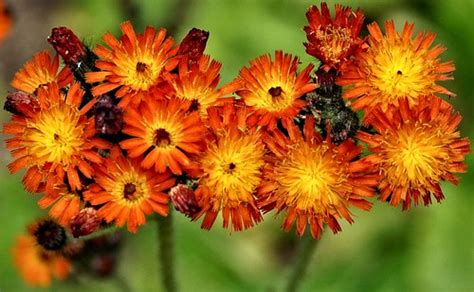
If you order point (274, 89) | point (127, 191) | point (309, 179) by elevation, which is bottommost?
point (127, 191)

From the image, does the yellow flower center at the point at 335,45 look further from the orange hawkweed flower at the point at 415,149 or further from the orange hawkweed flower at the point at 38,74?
the orange hawkweed flower at the point at 38,74

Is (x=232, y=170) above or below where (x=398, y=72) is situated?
below

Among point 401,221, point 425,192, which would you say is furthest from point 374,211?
point 425,192

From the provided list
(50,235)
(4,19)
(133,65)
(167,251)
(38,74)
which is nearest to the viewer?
(133,65)

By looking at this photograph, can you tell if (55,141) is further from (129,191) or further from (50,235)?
(50,235)

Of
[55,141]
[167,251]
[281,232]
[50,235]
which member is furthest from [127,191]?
[281,232]

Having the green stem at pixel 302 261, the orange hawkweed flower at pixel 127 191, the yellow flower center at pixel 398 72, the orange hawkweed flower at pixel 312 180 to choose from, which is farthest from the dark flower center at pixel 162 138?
the green stem at pixel 302 261

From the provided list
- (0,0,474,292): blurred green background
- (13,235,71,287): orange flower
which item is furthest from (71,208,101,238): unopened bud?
(0,0,474,292): blurred green background
